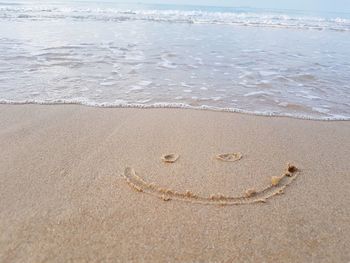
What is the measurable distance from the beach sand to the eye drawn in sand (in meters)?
0.04

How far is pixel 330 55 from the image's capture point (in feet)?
27.5

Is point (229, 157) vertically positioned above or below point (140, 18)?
above

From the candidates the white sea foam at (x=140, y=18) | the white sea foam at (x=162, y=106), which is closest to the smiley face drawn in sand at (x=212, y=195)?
the white sea foam at (x=162, y=106)

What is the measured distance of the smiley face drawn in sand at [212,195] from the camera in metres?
2.28

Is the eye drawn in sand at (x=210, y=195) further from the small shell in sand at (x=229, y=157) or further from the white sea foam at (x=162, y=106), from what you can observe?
the white sea foam at (x=162, y=106)

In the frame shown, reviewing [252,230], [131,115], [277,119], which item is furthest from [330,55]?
[252,230]

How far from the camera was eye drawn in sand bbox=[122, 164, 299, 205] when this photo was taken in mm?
2277

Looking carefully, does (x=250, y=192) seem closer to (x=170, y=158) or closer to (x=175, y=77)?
(x=170, y=158)

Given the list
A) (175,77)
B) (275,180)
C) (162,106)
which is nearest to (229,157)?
(275,180)

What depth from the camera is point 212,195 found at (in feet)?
7.59

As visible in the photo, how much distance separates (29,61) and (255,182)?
16.6ft

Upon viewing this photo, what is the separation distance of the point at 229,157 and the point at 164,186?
0.77 m

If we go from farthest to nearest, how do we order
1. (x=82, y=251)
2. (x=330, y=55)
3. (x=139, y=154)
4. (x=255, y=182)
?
(x=330, y=55)
(x=139, y=154)
(x=255, y=182)
(x=82, y=251)

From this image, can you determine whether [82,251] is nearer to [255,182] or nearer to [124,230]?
[124,230]
